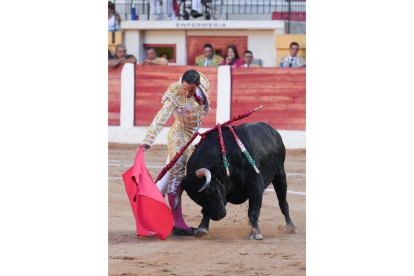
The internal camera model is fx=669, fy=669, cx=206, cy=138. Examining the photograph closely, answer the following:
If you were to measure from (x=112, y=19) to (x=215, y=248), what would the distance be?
774 centimetres

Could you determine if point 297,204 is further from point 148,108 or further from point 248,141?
point 148,108

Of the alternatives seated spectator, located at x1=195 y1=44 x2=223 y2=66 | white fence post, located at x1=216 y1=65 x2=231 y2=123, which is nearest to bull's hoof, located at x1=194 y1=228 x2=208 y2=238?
white fence post, located at x1=216 y1=65 x2=231 y2=123

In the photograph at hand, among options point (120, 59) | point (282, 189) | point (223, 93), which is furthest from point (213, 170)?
point (120, 59)

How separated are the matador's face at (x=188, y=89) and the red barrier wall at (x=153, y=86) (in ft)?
17.3

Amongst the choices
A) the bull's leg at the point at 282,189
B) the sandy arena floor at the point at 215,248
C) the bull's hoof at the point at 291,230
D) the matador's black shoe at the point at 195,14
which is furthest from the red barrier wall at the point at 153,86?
the bull's hoof at the point at 291,230

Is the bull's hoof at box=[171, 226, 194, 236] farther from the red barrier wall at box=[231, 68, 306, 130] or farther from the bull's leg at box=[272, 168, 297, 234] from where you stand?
the red barrier wall at box=[231, 68, 306, 130]

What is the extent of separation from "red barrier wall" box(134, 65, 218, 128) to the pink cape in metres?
5.41

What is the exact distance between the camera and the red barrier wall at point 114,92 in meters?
9.60

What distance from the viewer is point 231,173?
398 cm

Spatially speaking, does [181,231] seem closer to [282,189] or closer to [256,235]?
[256,235]

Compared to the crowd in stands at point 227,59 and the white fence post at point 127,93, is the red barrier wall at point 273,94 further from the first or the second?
the white fence post at point 127,93

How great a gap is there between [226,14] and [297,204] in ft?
21.5

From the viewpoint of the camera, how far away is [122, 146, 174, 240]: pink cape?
3969 mm

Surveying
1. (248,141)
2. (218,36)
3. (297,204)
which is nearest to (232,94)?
(218,36)
